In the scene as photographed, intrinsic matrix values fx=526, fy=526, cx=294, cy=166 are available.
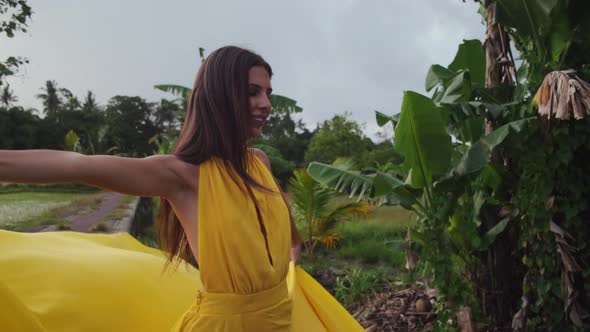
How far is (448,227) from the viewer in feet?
14.3

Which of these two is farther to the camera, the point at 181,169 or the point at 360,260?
the point at 360,260

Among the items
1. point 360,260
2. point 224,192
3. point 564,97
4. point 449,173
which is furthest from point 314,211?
point 224,192

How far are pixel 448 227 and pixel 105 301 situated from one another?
307cm

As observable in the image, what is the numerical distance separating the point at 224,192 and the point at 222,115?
0.23 meters

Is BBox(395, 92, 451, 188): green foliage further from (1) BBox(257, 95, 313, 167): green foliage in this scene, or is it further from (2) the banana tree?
(1) BBox(257, 95, 313, 167): green foliage

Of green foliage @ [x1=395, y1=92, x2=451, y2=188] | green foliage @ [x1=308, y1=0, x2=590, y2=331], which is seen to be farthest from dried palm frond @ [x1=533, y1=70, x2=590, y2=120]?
green foliage @ [x1=395, y1=92, x2=451, y2=188]

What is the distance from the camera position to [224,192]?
1.54 metres

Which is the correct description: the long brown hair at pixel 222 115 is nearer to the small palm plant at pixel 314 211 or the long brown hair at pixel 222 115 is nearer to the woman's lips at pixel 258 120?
the woman's lips at pixel 258 120

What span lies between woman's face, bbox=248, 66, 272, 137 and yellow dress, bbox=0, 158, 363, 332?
17 centimetres

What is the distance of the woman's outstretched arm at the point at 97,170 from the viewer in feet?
4.15

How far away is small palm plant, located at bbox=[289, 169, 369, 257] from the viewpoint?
389 inches

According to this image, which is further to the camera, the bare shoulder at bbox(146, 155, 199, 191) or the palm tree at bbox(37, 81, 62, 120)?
the palm tree at bbox(37, 81, 62, 120)

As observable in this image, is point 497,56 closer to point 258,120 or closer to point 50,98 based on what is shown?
point 258,120

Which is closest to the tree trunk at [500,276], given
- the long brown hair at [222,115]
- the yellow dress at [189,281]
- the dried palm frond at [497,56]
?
the dried palm frond at [497,56]
